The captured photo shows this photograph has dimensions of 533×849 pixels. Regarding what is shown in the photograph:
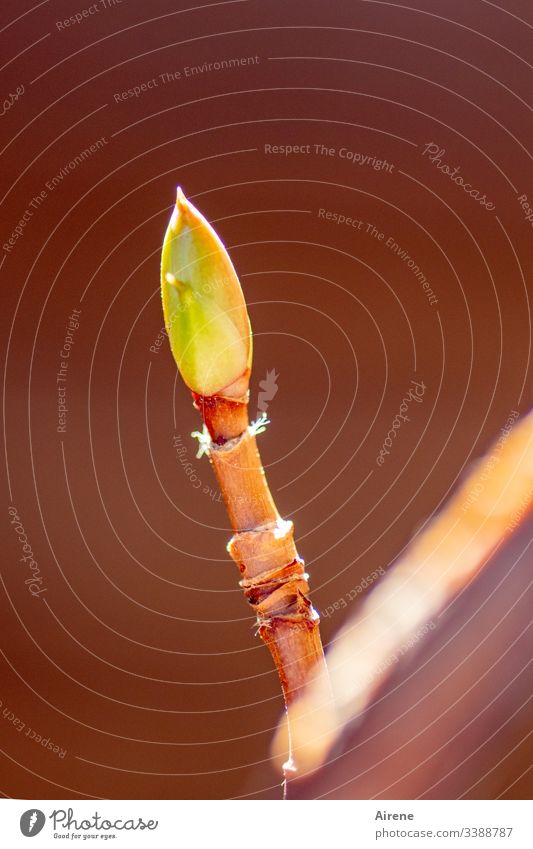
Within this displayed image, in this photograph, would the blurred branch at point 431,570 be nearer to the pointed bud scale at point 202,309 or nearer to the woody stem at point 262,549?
the woody stem at point 262,549

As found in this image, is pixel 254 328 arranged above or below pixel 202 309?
above

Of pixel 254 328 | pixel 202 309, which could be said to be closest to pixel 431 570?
pixel 254 328

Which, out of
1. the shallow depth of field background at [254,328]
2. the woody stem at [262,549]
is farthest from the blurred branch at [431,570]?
the woody stem at [262,549]

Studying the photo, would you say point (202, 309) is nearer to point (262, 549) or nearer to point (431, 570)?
point (262, 549)

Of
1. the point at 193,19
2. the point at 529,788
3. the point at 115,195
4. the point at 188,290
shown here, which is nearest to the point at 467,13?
the point at 193,19

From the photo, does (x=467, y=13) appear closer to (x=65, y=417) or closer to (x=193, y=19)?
(x=193, y=19)

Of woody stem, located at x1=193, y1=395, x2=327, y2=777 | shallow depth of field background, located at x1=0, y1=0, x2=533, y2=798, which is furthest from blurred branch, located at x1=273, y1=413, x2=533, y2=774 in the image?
woody stem, located at x1=193, y1=395, x2=327, y2=777

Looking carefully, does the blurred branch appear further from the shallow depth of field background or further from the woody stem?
the woody stem
